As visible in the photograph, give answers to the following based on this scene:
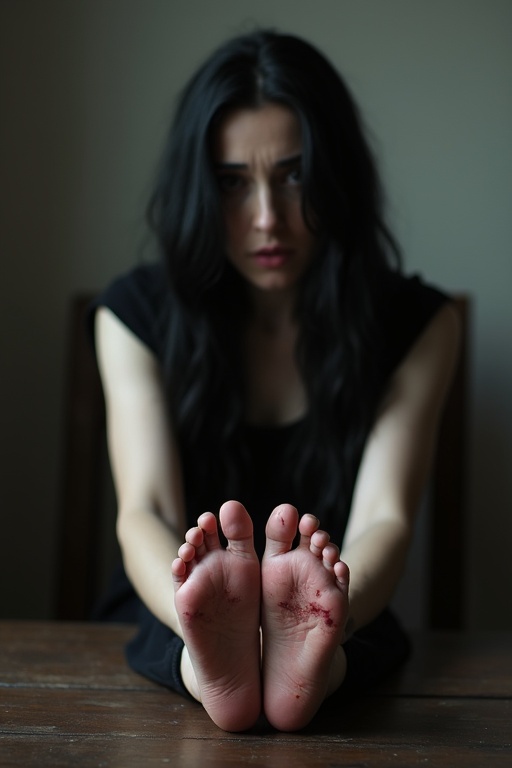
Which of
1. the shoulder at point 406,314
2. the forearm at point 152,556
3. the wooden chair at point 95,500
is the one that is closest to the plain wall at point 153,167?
the wooden chair at point 95,500

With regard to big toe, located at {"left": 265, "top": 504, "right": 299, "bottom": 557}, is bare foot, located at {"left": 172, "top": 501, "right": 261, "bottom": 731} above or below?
below

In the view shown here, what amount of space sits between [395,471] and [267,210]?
36 centimetres

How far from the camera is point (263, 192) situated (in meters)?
1.07

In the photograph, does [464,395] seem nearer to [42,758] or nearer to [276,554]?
[276,554]

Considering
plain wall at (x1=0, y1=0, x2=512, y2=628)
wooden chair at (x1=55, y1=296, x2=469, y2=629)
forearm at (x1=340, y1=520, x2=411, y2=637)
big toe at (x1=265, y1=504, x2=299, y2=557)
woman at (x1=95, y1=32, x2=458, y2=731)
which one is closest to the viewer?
big toe at (x1=265, y1=504, x2=299, y2=557)

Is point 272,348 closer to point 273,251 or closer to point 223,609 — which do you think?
point 273,251

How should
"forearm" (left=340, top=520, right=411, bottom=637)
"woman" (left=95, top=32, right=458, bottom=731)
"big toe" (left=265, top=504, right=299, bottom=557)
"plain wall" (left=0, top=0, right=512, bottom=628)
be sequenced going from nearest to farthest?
"big toe" (left=265, top=504, right=299, bottom=557), "forearm" (left=340, top=520, right=411, bottom=637), "woman" (left=95, top=32, right=458, bottom=731), "plain wall" (left=0, top=0, right=512, bottom=628)

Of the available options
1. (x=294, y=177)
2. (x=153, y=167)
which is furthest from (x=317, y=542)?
(x=153, y=167)

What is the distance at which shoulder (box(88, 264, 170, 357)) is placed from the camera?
1222 mm

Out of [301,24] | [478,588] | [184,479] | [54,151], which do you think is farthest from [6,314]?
[478,588]

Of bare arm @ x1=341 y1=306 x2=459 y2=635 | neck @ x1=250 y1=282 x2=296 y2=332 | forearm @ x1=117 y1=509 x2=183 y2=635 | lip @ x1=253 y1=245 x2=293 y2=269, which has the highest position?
lip @ x1=253 y1=245 x2=293 y2=269

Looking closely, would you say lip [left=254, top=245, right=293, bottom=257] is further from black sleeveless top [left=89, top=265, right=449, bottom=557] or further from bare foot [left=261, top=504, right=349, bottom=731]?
bare foot [left=261, top=504, right=349, bottom=731]

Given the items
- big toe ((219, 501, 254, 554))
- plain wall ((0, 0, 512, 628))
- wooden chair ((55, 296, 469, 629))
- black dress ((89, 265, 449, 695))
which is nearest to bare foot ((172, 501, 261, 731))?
big toe ((219, 501, 254, 554))

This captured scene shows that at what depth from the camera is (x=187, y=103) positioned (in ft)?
3.74
